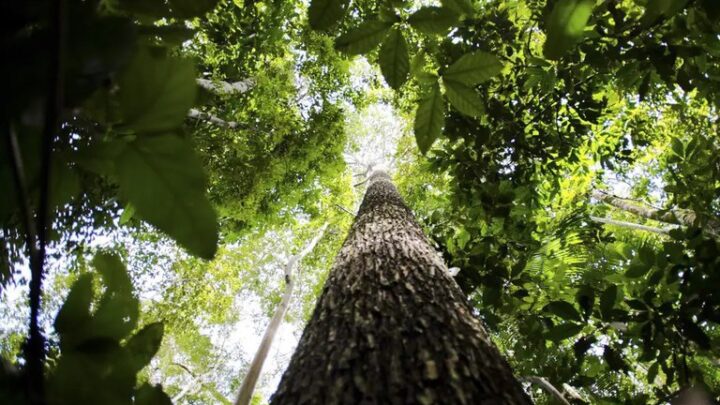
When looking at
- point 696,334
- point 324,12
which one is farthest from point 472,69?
point 696,334

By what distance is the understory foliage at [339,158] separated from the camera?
0.30 meters

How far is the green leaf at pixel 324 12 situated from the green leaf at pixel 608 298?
1.79 metres

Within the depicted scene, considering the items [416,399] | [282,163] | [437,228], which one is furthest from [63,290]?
[416,399]

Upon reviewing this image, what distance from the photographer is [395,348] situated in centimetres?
121

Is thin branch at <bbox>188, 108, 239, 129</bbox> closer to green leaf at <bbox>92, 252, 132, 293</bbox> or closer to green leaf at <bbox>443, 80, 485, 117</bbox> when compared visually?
green leaf at <bbox>443, 80, 485, 117</bbox>

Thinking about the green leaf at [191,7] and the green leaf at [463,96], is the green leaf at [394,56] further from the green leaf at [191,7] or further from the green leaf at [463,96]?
the green leaf at [191,7]

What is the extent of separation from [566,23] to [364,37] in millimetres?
393

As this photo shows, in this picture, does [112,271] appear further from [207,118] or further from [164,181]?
[207,118]

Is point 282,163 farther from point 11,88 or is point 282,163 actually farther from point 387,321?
point 11,88

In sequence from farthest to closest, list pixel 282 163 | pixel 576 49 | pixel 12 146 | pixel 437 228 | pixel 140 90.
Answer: pixel 282 163 → pixel 437 228 → pixel 576 49 → pixel 140 90 → pixel 12 146

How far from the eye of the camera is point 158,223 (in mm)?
374

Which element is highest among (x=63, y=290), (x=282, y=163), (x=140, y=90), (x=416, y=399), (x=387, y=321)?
(x=63, y=290)

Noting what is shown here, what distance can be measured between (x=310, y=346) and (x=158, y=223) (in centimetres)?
114

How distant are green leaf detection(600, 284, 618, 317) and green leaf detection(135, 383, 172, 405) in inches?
79.0
